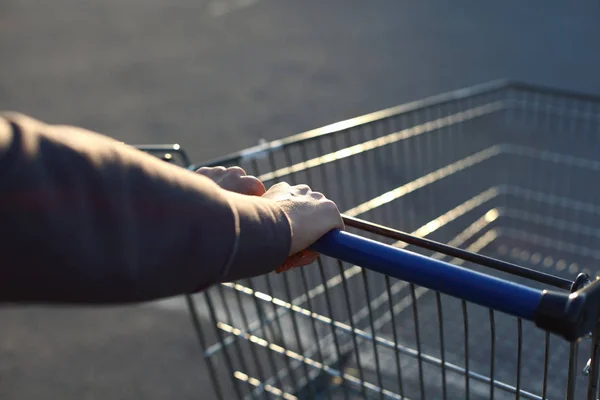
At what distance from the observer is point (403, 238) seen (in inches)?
58.1

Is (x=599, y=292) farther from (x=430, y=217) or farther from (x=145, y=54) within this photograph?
(x=145, y=54)

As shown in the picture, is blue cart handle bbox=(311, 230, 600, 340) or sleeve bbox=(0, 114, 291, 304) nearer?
sleeve bbox=(0, 114, 291, 304)

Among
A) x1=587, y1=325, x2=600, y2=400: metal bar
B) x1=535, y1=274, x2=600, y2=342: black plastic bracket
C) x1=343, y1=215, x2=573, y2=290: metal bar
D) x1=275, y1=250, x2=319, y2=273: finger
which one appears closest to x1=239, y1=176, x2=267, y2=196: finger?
x1=275, y1=250, x2=319, y2=273: finger

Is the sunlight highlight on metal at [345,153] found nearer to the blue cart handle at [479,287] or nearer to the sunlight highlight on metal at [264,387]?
the sunlight highlight on metal at [264,387]

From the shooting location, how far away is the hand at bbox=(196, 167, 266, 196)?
1.42 m

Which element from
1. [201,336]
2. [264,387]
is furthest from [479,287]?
[264,387]

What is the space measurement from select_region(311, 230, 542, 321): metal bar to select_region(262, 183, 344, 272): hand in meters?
0.04

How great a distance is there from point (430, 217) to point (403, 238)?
75.2 inches

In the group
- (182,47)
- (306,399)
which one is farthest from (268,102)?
(306,399)

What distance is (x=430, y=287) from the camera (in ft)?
4.25

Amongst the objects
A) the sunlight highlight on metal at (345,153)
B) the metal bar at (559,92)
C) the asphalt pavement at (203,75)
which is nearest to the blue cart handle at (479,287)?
the sunlight highlight on metal at (345,153)

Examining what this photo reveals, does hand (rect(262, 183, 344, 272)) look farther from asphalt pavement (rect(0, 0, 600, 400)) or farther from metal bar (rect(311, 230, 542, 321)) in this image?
A: asphalt pavement (rect(0, 0, 600, 400))

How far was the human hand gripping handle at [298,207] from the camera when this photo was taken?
1282mm

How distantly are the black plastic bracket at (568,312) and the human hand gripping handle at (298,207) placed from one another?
0.41 metres
